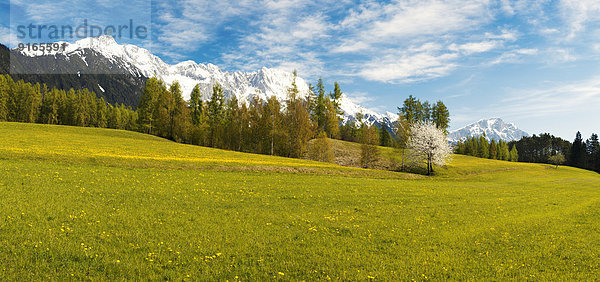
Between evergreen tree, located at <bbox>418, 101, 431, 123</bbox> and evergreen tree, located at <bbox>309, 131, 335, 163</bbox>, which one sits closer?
evergreen tree, located at <bbox>309, 131, 335, 163</bbox>

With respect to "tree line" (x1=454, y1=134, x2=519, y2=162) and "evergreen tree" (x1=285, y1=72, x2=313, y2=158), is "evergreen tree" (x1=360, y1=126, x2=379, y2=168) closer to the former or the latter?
"evergreen tree" (x1=285, y1=72, x2=313, y2=158)

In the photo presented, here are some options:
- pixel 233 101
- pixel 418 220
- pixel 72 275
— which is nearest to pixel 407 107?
pixel 233 101

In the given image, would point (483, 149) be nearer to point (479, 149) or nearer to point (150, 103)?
point (479, 149)

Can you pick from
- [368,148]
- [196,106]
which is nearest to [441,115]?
[368,148]

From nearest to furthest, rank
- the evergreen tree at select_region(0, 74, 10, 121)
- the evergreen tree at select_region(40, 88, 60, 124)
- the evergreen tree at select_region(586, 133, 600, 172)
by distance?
the evergreen tree at select_region(0, 74, 10, 121), the evergreen tree at select_region(40, 88, 60, 124), the evergreen tree at select_region(586, 133, 600, 172)

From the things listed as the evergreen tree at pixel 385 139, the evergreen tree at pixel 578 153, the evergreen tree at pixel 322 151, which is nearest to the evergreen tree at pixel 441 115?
the evergreen tree at pixel 385 139

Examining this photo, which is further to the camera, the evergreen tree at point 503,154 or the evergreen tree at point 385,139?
the evergreen tree at point 503,154

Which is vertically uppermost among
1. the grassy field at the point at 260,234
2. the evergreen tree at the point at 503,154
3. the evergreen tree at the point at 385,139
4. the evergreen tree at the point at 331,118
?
the evergreen tree at the point at 331,118

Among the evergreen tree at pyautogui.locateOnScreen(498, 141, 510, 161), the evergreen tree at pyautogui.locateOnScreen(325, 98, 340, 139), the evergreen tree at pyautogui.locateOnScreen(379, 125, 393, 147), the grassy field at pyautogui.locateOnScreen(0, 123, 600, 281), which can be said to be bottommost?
the grassy field at pyautogui.locateOnScreen(0, 123, 600, 281)

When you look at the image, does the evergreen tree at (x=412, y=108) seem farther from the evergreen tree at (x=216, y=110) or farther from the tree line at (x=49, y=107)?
the tree line at (x=49, y=107)

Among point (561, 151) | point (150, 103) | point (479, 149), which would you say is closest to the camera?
point (150, 103)

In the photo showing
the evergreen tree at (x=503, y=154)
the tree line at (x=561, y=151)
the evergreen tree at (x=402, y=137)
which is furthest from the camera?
the evergreen tree at (x=503, y=154)

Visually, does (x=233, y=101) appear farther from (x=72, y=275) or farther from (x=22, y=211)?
(x=72, y=275)

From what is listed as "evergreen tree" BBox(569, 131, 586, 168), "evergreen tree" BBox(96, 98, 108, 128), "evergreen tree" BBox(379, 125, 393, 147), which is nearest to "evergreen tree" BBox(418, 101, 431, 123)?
"evergreen tree" BBox(379, 125, 393, 147)
